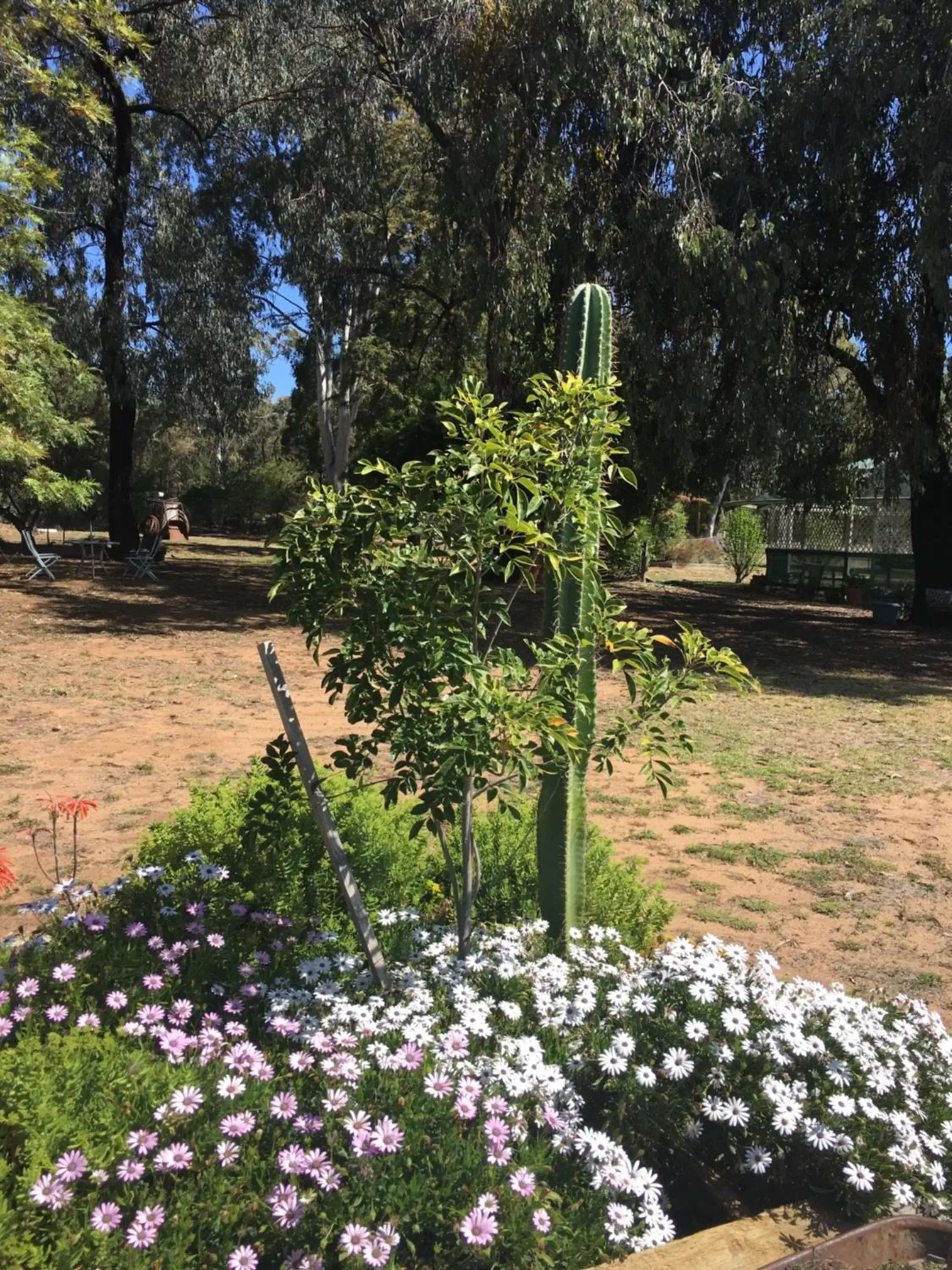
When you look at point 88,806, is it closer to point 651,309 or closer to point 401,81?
point 651,309

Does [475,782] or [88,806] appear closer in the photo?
[475,782]

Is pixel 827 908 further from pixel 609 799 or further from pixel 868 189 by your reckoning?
pixel 868 189

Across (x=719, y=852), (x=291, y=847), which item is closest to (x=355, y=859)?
(x=291, y=847)

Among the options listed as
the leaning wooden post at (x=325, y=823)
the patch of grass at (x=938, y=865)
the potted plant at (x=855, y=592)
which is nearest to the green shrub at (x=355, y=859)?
the leaning wooden post at (x=325, y=823)

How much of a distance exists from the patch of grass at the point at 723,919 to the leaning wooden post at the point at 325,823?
1779 mm

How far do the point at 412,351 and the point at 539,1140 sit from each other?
21.9 meters

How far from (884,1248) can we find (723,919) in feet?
7.28

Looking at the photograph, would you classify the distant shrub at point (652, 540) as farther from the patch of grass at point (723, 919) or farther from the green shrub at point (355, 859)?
the green shrub at point (355, 859)

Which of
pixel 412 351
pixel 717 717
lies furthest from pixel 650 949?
pixel 412 351

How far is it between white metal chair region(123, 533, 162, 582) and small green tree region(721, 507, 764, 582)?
16014mm

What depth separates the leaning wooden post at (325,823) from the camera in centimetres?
262

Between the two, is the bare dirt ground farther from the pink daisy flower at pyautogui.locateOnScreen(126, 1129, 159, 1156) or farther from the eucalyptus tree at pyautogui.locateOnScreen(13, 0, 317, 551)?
the eucalyptus tree at pyautogui.locateOnScreen(13, 0, 317, 551)

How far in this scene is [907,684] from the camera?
10.7m

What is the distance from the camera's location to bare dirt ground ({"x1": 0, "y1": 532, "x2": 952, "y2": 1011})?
13.4ft
